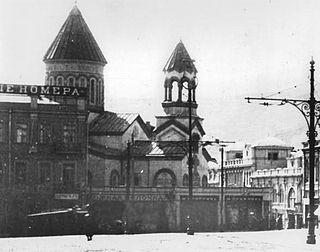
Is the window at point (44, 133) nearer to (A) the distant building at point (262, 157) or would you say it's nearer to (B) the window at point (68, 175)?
(B) the window at point (68, 175)

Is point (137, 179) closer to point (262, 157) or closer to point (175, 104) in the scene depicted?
point (175, 104)

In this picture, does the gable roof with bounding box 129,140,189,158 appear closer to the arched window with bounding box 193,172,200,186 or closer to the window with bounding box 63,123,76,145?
the arched window with bounding box 193,172,200,186

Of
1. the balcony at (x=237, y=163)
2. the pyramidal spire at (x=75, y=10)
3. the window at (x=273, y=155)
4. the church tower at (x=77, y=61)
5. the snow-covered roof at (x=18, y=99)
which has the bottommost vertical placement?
the balcony at (x=237, y=163)

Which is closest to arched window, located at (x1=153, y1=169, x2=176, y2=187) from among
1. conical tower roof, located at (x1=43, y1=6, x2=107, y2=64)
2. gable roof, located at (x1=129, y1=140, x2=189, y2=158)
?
gable roof, located at (x1=129, y1=140, x2=189, y2=158)

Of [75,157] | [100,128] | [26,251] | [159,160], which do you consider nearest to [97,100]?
[100,128]

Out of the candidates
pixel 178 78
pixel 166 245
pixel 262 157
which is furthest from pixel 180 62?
pixel 166 245

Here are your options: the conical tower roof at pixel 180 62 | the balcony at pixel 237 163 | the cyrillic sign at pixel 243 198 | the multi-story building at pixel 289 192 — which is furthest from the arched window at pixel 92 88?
the balcony at pixel 237 163
